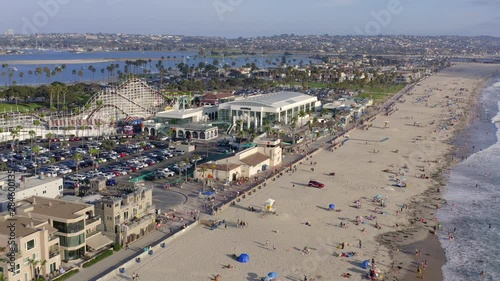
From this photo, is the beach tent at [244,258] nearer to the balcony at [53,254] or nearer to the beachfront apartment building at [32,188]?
the balcony at [53,254]

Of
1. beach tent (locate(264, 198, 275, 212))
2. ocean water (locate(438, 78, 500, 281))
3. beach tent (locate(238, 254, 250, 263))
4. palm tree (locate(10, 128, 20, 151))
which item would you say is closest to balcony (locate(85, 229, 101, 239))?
beach tent (locate(238, 254, 250, 263))

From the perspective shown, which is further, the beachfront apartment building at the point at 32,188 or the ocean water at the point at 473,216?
the beachfront apartment building at the point at 32,188

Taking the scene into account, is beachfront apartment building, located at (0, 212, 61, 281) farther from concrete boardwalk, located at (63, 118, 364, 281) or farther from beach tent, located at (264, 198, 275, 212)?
beach tent, located at (264, 198, 275, 212)

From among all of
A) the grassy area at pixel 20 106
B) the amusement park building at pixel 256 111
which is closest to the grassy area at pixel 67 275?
the amusement park building at pixel 256 111

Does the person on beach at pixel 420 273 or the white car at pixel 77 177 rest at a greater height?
the white car at pixel 77 177

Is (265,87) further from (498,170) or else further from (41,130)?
(498,170)
